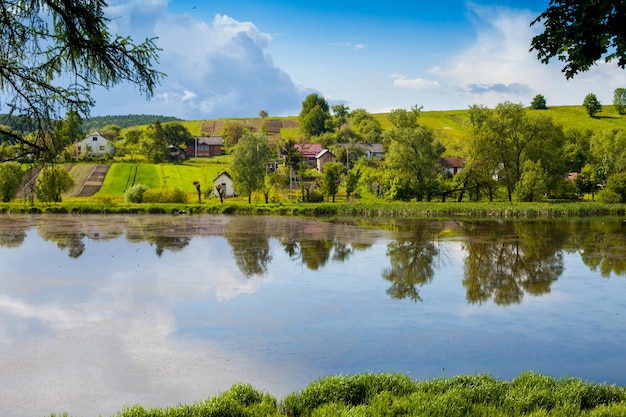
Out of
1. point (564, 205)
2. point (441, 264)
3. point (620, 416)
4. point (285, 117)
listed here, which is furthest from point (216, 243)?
point (285, 117)

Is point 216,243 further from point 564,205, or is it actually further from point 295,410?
point 564,205

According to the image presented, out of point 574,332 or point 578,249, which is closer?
point 574,332

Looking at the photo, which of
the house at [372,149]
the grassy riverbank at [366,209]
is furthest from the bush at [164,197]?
the house at [372,149]

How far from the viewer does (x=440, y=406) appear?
9.61m

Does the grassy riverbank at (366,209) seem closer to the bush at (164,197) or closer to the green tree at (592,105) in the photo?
the bush at (164,197)

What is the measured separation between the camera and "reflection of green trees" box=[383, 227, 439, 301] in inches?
878

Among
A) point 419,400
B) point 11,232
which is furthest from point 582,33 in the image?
point 11,232

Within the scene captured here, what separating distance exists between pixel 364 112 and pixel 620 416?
144 meters

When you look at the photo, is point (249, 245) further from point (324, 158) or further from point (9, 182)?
point (324, 158)

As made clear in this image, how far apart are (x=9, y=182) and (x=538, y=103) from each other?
380 ft

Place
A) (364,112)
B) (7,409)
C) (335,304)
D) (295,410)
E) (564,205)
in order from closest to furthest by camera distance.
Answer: (295,410) → (7,409) → (335,304) → (564,205) → (364,112)

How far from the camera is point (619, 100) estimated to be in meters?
131

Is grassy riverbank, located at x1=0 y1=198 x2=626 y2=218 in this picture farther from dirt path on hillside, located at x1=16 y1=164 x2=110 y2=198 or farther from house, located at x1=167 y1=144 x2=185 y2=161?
house, located at x1=167 y1=144 x2=185 y2=161

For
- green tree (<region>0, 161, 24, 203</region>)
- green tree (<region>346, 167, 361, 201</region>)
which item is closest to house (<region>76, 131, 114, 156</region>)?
green tree (<region>0, 161, 24, 203</region>)
